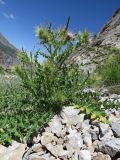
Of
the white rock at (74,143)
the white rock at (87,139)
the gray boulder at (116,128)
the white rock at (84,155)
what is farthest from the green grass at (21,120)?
the gray boulder at (116,128)

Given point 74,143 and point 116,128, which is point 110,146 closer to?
point 116,128

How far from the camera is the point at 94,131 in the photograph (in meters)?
4.74

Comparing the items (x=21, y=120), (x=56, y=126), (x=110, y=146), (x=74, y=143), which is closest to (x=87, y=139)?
(x=74, y=143)

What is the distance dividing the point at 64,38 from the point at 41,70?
848 mm

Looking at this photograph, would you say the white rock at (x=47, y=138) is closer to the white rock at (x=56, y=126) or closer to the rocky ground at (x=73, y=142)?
the rocky ground at (x=73, y=142)

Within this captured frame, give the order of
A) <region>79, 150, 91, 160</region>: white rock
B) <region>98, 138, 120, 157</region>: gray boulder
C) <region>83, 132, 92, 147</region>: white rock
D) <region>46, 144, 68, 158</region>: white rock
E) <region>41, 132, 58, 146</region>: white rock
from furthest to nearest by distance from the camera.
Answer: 1. <region>41, 132, 58, 146</region>: white rock
2. <region>83, 132, 92, 147</region>: white rock
3. <region>46, 144, 68, 158</region>: white rock
4. <region>79, 150, 91, 160</region>: white rock
5. <region>98, 138, 120, 157</region>: gray boulder

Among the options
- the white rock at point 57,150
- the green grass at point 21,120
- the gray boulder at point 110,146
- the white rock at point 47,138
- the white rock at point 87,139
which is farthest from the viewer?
the green grass at point 21,120

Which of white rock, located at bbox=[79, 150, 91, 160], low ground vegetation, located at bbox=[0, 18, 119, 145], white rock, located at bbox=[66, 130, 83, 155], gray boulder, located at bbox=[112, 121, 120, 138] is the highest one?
low ground vegetation, located at bbox=[0, 18, 119, 145]

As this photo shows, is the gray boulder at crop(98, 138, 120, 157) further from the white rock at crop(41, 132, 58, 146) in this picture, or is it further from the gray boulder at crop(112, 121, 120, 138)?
the white rock at crop(41, 132, 58, 146)

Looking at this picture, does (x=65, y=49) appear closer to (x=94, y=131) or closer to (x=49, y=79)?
(x=49, y=79)

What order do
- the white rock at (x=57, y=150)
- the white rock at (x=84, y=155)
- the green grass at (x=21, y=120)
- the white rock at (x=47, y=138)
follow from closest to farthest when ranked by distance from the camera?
the white rock at (x=84, y=155)
the white rock at (x=57, y=150)
the white rock at (x=47, y=138)
the green grass at (x=21, y=120)

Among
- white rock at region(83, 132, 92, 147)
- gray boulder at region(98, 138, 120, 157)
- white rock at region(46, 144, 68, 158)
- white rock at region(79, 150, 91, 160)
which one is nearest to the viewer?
gray boulder at region(98, 138, 120, 157)

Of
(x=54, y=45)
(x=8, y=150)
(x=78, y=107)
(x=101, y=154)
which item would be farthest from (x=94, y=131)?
(x=54, y=45)

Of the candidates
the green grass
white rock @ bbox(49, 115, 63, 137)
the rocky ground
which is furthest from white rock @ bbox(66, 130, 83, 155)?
the green grass
